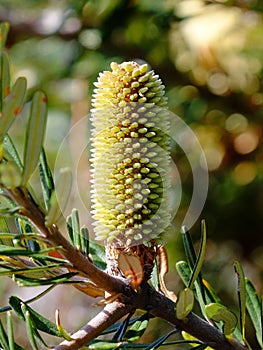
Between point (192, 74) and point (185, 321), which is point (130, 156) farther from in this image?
point (192, 74)

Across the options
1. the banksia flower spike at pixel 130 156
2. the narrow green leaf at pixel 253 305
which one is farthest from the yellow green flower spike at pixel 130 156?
the narrow green leaf at pixel 253 305

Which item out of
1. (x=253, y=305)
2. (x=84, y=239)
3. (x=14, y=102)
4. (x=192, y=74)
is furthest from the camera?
(x=192, y=74)

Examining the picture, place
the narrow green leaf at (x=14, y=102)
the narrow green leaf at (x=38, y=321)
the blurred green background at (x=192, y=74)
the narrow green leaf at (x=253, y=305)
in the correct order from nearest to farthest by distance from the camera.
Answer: the narrow green leaf at (x=14, y=102) < the narrow green leaf at (x=38, y=321) < the narrow green leaf at (x=253, y=305) < the blurred green background at (x=192, y=74)

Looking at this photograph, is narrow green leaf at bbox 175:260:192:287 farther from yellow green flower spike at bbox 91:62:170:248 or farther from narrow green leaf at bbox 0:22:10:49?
narrow green leaf at bbox 0:22:10:49

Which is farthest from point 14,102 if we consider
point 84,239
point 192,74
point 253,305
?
point 192,74

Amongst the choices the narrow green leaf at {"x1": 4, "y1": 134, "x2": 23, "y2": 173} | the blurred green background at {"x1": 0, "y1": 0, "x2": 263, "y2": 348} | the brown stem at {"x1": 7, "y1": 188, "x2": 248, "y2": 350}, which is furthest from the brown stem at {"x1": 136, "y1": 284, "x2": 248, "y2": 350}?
the blurred green background at {"x1": 0, "y1": 0, "x2": 263, "y2": 348}

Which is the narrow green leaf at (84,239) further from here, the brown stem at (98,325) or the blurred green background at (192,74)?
the blurred green background at (192,74)

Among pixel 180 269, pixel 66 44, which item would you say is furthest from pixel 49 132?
pixel 180 269

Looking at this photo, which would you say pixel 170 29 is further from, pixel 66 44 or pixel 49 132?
pixel 49 132
